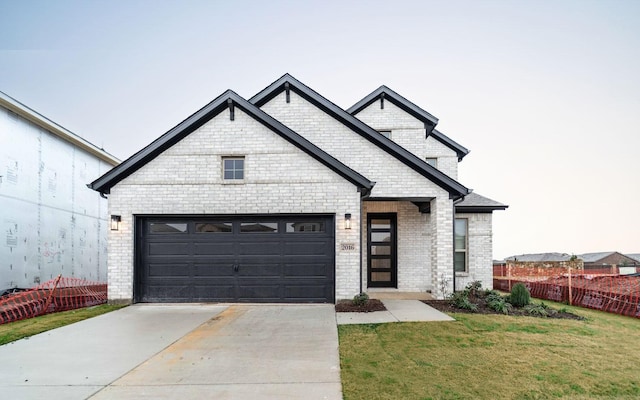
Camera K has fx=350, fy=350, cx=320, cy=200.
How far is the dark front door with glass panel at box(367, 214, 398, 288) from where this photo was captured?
1288 centimetres

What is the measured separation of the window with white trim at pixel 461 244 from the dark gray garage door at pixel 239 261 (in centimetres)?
607

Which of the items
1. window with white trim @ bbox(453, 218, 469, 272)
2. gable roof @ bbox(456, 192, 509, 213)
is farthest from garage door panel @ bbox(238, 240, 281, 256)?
gable roof @ bbox(456, 192, 509, 213)

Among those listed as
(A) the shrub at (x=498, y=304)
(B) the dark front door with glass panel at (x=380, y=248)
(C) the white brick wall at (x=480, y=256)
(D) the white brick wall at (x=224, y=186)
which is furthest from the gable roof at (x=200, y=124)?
(C) the white brick wall at (x=480, y=256)

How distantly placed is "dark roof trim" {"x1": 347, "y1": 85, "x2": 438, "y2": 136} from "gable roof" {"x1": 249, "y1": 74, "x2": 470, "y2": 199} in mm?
2189

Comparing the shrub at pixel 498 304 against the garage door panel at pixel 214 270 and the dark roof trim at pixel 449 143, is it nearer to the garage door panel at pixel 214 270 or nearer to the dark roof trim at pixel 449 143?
the dark roof trim at pixel 449 143

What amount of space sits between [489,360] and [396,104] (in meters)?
10.5

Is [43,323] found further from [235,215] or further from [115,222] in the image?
[235,215]

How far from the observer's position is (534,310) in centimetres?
894

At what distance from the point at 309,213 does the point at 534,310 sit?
20.8 feet

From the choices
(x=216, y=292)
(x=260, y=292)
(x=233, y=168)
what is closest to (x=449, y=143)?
(x=233, y=168)

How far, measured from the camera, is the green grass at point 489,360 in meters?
4.10

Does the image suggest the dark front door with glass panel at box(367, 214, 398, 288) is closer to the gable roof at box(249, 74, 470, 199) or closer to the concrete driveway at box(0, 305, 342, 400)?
the gable roof at box(249, 74, 470, 199)

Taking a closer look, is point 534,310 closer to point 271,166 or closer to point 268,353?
point 268,353

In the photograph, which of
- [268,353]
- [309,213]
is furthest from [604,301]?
[268,353]
